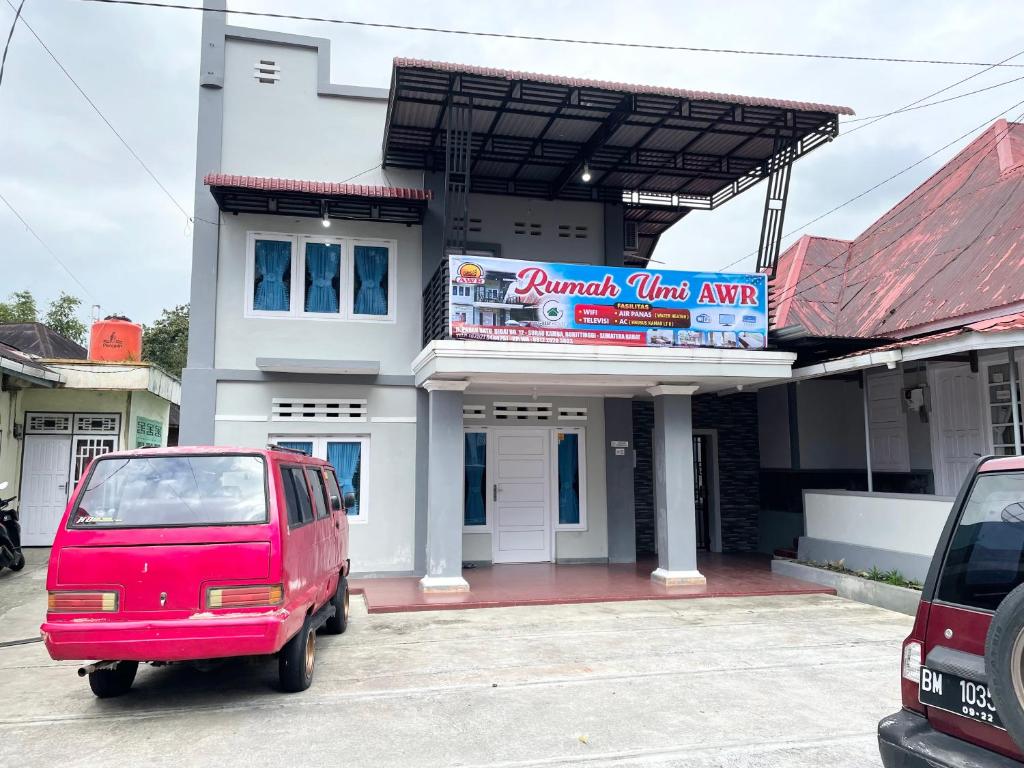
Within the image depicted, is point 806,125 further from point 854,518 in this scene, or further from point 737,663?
point 737,663

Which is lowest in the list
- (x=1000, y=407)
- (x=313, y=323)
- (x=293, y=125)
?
(x=1000, y=407)

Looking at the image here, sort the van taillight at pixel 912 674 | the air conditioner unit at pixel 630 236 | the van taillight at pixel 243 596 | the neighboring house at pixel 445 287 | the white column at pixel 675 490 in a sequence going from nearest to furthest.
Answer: the van taillight at pixel 912 674, the van taillight at pixel 243 596, the neighboring house at pixel 445 287, the white column at pixel 675 490, the air conditioner unit at pixel 630 236

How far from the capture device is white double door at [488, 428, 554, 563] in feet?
38.5

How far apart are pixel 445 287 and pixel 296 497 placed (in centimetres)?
415

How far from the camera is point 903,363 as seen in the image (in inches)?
365

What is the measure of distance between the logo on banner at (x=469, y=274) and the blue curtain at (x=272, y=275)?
11.0 feet

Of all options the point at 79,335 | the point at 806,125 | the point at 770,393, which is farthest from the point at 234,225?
the point at 79,335

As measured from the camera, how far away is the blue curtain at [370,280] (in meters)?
11.1

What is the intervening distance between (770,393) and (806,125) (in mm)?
4954

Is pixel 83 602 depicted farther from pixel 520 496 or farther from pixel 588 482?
pixel 588 482

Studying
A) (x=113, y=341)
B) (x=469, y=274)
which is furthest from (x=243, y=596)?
(x=113, y=341)

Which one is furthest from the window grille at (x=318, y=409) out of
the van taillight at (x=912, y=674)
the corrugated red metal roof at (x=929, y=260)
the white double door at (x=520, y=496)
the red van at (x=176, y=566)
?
the van taillight at (x=912, y=674)

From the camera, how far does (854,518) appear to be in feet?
32.8

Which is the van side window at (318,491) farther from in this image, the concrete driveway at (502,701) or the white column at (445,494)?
the white column at (445,494)
